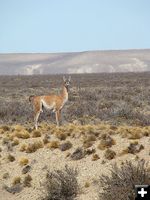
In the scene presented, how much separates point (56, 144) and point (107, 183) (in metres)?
5.35

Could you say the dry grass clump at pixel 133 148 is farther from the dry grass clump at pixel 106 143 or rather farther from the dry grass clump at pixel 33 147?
the dry grass clump at pixel 33 147

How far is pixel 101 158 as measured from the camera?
15305mm

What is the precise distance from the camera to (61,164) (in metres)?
15.9

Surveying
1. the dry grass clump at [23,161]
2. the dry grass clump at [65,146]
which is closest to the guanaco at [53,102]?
the dry grass clump at [65,146]

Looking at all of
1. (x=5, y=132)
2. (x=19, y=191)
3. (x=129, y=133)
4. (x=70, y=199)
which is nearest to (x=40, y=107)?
(x=5, y=132)

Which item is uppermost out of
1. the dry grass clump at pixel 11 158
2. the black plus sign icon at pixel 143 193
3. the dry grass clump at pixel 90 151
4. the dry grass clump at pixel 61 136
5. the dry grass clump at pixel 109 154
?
the black plus sign icon at pixel 143 193

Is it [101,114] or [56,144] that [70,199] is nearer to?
[56,144]

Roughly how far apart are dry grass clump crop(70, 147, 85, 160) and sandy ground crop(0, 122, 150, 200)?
0.37 ft

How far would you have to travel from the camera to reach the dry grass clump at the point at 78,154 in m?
15.8

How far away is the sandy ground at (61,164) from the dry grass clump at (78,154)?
11 cm

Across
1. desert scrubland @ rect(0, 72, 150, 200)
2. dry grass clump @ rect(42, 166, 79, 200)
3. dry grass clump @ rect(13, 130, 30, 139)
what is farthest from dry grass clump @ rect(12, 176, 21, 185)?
dry grass clump @ rect(13, 130, 30, 139)

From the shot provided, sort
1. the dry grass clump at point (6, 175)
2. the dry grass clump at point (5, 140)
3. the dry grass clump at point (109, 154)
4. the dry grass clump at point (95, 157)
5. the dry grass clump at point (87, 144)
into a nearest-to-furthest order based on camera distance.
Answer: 1. the dry grass clump at point (109, 154)
2. the dry grass clump at point (95, 157)
3. the dry grass clump at point (6, 175)
4. the dry grass clump at point (87, 144)
5. the dry grass clump at point (5, 140)

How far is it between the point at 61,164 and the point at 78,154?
24.2 inches

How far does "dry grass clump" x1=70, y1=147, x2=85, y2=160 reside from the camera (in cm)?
1584
